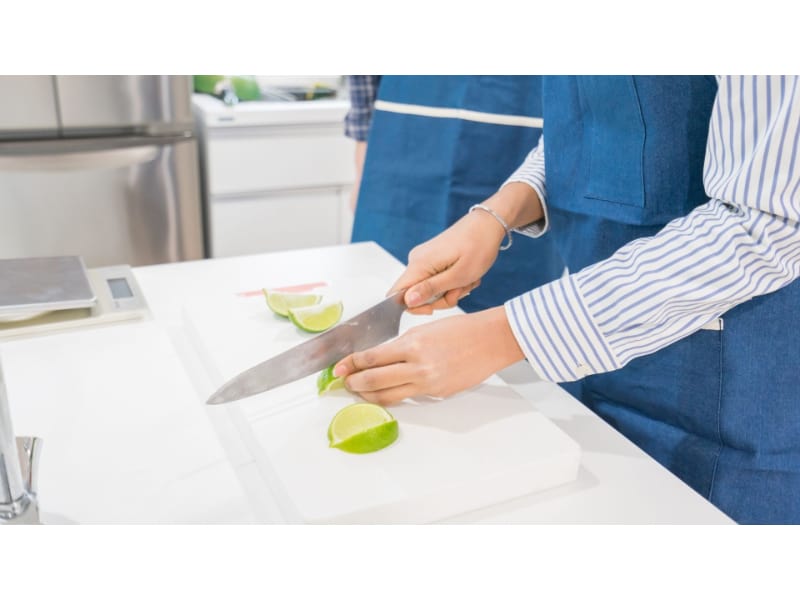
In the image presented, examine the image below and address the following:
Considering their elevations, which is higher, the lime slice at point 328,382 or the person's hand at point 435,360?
the person's hand at point 435,360

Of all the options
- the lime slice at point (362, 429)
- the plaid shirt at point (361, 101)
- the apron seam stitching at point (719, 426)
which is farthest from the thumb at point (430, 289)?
the plaid shirt at point (361, 101)

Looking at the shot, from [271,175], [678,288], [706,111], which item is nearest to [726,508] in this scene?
[678,288]

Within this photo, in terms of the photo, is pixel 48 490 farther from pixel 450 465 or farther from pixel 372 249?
pixel 372 249

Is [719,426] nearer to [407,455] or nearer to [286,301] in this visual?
[407,455]

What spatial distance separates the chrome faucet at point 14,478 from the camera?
23.2 inches

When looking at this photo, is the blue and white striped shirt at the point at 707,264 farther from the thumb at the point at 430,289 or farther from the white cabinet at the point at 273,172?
the white cabinet at the point at 273,172

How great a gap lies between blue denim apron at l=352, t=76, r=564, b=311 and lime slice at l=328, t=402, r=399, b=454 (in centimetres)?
68

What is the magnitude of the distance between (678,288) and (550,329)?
0.14m

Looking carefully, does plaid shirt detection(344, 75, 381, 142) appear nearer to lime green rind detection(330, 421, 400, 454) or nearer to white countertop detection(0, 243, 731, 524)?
white countertop detection(0, 243, 731, 524)

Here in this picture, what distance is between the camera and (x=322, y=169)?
2.99m

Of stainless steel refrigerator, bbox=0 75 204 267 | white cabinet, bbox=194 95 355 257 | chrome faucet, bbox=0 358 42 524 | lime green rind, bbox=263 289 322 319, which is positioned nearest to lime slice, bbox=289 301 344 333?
lime green rind, bbox=263 289 322 319

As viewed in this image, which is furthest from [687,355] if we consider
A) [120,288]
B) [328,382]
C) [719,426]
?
[120,288]

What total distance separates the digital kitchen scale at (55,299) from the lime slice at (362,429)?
45 cm
